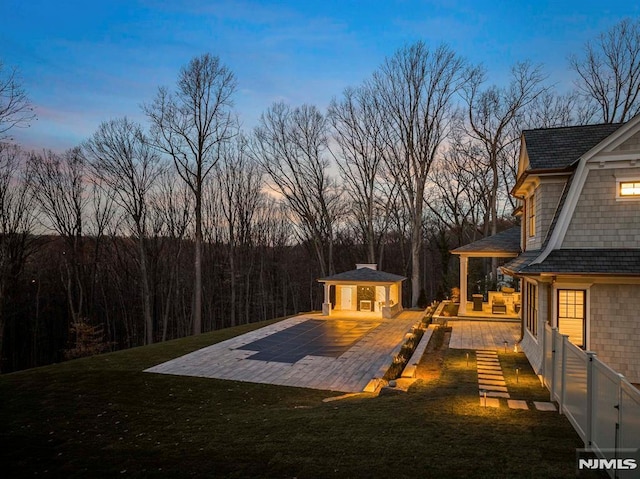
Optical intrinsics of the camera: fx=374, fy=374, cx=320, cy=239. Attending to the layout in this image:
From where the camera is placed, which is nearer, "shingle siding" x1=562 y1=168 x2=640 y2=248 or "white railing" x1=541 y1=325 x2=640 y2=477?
"white railing" x1=541 y1=325 x2=640 y2=477

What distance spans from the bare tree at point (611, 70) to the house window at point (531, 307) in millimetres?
15463

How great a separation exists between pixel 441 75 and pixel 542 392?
70.7ft

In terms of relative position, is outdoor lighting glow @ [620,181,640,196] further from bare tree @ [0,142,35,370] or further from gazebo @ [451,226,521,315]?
bare tree @ [0,142,35,370]

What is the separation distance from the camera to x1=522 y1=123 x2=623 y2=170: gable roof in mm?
9578

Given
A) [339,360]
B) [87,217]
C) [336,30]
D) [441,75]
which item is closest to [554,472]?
[339,360]

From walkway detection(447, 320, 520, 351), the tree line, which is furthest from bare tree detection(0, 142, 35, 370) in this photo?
walkway detection(447, 320, 520, 351)

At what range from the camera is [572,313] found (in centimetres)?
866

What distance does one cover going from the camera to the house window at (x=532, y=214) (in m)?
10.7

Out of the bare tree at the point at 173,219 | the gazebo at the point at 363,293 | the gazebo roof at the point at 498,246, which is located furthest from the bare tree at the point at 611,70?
the bare tree at the point at 173,219

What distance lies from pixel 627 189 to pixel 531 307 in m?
4.02

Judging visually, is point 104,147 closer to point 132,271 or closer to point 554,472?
point 132,271

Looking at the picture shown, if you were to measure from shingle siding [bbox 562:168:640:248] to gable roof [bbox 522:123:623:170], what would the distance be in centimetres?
84

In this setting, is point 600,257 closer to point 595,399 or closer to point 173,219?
point 595,399

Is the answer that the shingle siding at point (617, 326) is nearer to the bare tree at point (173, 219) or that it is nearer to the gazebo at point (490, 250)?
the gazebo at point (490, 250)
